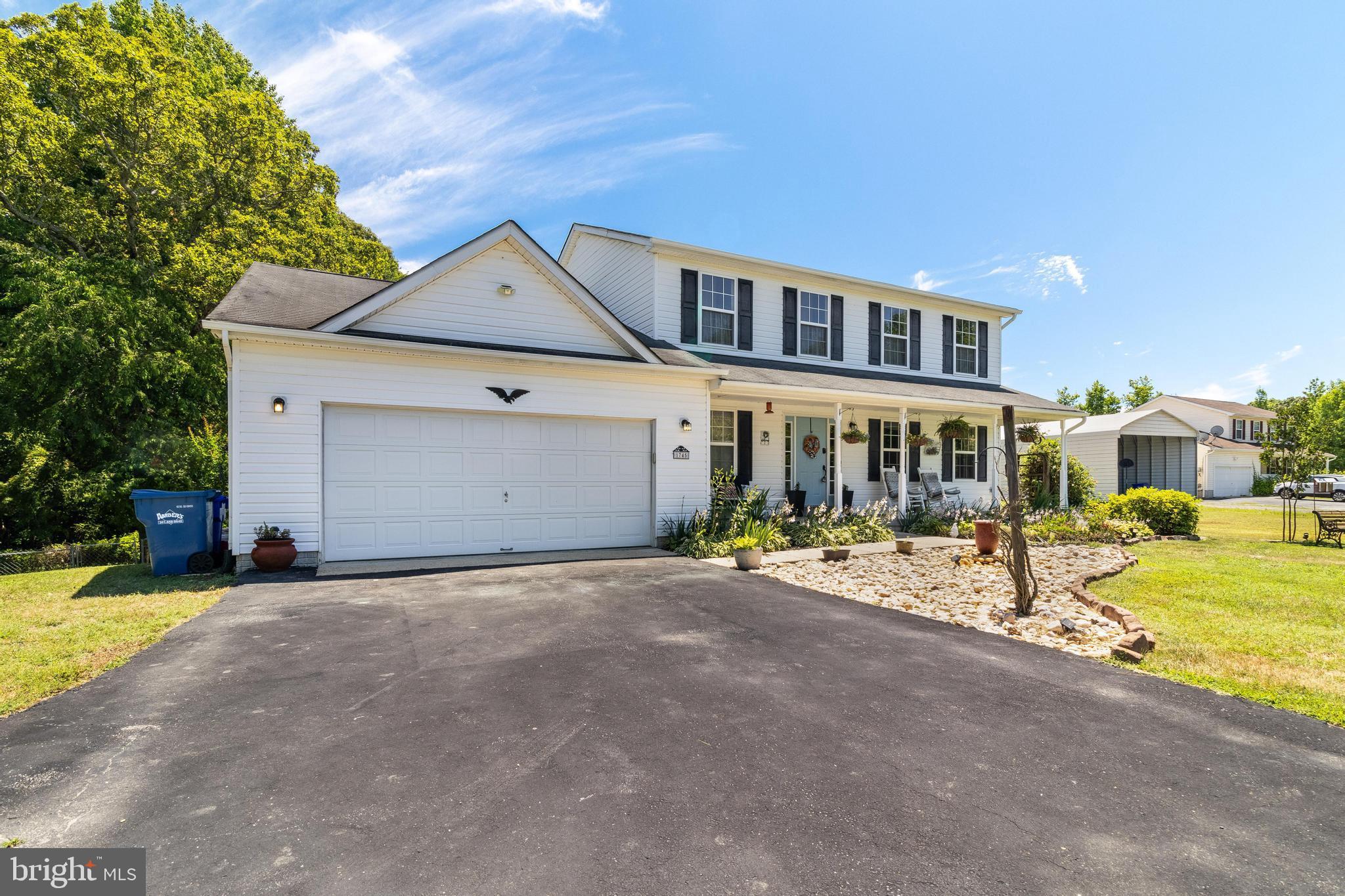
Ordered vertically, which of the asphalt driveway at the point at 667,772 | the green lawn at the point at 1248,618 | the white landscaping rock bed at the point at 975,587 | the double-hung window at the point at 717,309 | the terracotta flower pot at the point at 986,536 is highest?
the double-hung window at the point at 717,309

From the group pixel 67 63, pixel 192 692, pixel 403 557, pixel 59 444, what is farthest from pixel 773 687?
pixel 67 63

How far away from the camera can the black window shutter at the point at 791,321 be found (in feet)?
46.7

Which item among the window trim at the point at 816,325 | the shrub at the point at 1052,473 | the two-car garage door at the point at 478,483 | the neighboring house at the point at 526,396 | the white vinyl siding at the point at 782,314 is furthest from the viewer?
the shrub at the point at 1052,473

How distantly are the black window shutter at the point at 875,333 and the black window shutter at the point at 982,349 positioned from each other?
3881 millimetres

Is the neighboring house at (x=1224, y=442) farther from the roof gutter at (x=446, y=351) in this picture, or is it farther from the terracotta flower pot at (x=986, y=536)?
the roof gutter at (x=446, y=351)

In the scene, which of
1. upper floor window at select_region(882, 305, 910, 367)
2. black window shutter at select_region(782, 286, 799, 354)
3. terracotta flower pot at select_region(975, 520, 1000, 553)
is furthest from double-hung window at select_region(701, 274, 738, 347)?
terracotta flower pot at select_region(975, 520, 1000, 553)

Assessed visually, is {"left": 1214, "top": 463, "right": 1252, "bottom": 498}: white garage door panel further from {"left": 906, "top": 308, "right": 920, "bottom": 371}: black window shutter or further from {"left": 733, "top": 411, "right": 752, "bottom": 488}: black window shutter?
{"left": 733, "top": 411, "right": 752, "bottom": 488}: black window shutter

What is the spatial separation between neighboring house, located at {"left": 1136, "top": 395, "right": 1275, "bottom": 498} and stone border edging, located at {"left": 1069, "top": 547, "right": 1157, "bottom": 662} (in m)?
24.9

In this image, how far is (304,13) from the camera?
41.1 feet

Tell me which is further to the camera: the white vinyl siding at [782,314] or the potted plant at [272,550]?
the white vinyl siding at [782,314]

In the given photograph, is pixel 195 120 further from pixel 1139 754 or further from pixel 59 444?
pixel 1139 754

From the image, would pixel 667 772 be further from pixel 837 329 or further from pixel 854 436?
pixel 837 329

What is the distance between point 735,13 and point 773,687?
1121 centimetres
